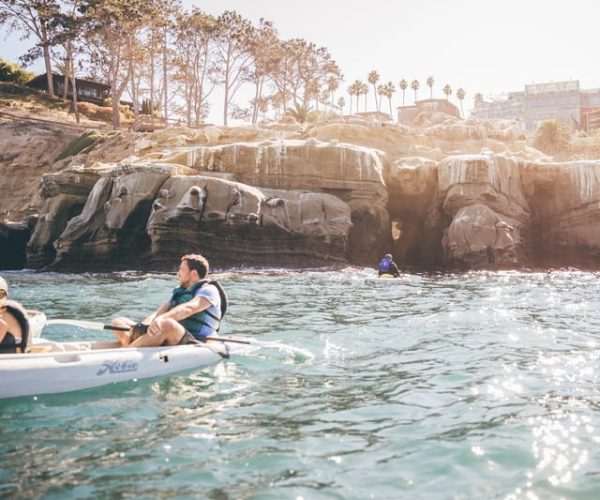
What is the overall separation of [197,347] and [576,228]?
25.3 m

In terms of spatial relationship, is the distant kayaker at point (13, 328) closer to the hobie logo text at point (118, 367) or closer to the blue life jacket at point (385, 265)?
the hobie logo text at point (118, 367)

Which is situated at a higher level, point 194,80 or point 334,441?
point 194,80

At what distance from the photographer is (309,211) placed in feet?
84.5

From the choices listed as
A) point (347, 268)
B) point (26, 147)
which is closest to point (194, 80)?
point (26, 147)

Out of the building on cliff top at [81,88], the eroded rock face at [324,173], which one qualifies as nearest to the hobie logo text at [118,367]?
the eroded rock face at [324,173]

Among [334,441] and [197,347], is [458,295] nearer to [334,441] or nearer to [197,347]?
[197,347]

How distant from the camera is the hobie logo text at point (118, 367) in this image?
7098mm

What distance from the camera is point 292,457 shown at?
193 inches

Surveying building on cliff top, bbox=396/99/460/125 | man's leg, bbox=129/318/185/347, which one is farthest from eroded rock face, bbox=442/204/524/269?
building on cliff top, bbox=396/99/460/125

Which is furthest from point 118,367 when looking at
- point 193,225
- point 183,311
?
point 193,225

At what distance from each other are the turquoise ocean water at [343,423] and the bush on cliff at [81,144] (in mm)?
34667

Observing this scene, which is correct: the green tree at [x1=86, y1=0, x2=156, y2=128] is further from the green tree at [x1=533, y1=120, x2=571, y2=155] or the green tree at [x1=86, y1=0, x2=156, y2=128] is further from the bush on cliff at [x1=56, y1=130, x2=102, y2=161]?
the green tree at [x1=533, y1=120, x2=571, y2=155]

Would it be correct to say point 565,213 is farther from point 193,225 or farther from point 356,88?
point 356,88

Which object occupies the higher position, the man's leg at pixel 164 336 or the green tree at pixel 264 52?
the green tree at pixel 264 52
